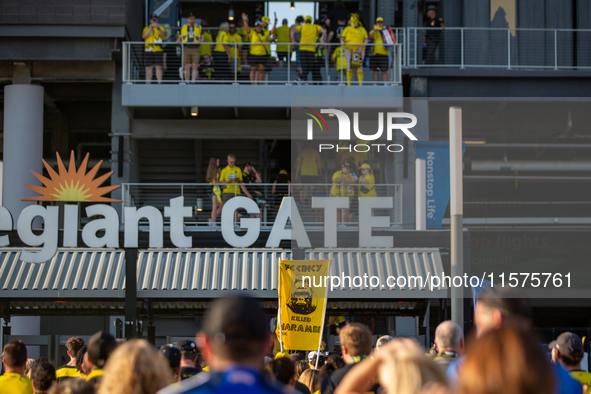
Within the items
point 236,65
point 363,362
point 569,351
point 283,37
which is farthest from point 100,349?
point 283,37

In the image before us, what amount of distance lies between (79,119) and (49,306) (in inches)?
314

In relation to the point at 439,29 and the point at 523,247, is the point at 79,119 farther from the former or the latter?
the point at 523,247

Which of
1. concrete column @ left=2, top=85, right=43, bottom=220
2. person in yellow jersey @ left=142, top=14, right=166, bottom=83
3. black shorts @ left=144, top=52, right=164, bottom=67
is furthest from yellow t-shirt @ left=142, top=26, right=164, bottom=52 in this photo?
concrete column @ left=2, top=85, right=43, bottom=220

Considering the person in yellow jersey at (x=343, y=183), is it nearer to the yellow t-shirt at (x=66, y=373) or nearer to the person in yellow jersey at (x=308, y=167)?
the person in yellow jersey at (x=308, y=167)

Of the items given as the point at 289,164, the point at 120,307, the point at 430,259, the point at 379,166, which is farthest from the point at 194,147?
the point at 430,259

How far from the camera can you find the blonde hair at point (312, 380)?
6670 millimetres

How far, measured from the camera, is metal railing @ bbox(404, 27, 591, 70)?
65.7 feet

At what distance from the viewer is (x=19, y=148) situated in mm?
18047

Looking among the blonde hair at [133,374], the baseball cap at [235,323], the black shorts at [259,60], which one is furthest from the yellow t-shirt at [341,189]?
the baseball cap at [235,323]

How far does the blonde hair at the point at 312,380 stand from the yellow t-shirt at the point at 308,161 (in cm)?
1179

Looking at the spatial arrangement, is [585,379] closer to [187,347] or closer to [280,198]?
[187,347]

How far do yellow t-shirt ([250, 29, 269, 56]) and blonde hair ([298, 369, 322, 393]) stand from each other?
13.2 meters

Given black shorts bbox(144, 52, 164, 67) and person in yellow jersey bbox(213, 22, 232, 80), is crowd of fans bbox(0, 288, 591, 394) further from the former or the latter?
person in yellow jersey bbox(213, 22, 232, 80)

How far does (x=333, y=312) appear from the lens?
53.6 ft
